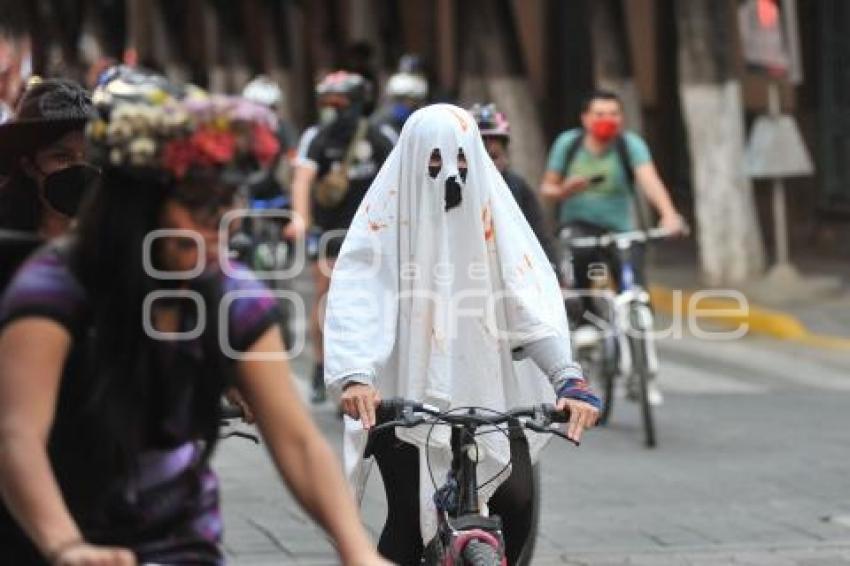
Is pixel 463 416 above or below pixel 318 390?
above

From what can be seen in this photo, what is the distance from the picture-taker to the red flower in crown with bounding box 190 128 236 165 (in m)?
4.11

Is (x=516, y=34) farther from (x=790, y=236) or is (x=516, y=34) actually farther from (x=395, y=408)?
(x=395, y=408)

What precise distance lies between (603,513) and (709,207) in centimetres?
1051

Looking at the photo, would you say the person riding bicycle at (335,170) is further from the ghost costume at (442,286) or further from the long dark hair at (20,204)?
the long dark hair at (20,204)

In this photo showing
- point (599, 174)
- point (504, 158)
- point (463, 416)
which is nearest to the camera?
point (463, 416)

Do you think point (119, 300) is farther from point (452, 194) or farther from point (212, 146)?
point (452, 194)

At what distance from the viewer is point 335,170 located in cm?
1388

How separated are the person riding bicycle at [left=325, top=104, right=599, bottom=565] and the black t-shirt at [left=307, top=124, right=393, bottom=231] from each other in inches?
271

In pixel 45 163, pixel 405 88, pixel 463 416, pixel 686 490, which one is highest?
pixel 405 88

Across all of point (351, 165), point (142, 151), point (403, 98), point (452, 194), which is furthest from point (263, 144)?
point (403, 98)

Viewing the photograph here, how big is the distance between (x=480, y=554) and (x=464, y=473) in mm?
329

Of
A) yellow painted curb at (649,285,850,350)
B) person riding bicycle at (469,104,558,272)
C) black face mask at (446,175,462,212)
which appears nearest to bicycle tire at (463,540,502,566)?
black face mask at (446,175,462,212)

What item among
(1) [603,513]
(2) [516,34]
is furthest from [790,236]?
(1) [603,513]

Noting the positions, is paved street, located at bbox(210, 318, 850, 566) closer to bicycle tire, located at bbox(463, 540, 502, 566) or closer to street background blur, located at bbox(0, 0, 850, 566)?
street background blur, located at bbox(0, 0, 850, 566)
